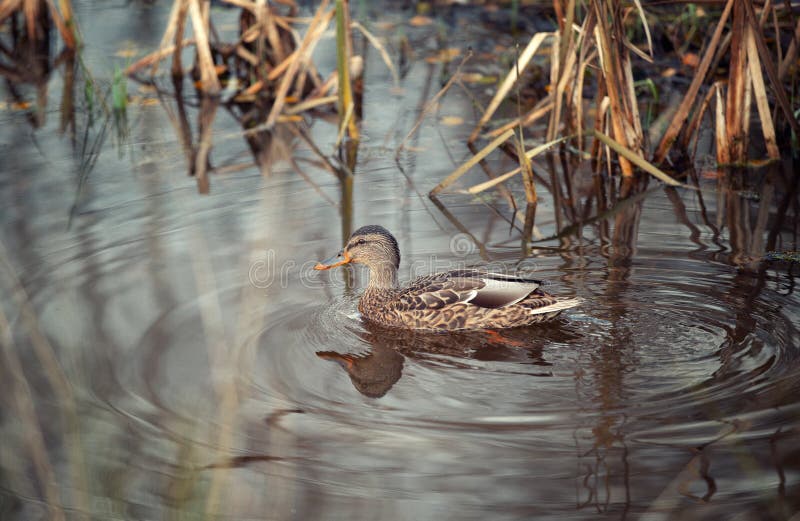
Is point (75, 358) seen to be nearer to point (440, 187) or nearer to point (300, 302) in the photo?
point (300, 302)

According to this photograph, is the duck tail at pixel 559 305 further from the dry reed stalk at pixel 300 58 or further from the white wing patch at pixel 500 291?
the dry reed stalk at pixel 300 58

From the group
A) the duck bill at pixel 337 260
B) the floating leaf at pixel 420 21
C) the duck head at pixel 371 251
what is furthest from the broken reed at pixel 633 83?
the floating leaf at pixel 420 21

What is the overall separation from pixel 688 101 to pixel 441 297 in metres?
2.92

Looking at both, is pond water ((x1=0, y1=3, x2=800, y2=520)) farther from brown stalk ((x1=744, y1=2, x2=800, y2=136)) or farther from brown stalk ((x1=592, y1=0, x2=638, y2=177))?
brown stalk ((x1=744, y1=2, x2=800, y2=136))

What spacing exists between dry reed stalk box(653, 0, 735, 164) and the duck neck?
108 inches

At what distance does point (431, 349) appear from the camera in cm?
528

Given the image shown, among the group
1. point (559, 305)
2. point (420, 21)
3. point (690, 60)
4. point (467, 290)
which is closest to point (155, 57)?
point (420, 21)

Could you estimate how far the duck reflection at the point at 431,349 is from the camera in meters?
4.95

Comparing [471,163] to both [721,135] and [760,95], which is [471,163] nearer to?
[721,135]

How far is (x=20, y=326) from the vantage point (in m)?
5.32

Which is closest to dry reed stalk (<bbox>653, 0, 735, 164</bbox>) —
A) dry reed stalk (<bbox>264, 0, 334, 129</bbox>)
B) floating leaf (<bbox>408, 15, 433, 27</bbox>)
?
dry reed stalk (<bbox>264, 0, 334, 129</bbox>)

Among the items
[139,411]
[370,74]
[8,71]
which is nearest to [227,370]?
[139,411]

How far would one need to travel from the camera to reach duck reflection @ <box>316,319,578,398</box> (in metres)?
4.95

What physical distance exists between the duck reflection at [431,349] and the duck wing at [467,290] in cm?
18
